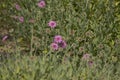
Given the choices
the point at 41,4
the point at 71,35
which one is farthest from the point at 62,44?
the point at 41,4

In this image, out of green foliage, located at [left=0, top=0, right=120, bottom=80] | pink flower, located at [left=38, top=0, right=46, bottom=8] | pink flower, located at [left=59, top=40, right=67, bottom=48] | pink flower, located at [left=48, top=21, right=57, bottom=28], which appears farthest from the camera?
pink flower, located at [left=38, top=0, right=46, bottom=8]

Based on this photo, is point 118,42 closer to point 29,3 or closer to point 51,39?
point 51,39

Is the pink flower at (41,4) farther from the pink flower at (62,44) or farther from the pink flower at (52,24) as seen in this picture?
the pink flower at (62,44)

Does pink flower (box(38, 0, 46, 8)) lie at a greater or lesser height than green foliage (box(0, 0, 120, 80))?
greater

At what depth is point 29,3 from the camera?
5.70m

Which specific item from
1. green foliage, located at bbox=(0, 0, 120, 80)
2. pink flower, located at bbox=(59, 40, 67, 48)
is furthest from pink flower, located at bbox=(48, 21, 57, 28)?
pink flower, located at bbox=(59, 40, 67, 48)

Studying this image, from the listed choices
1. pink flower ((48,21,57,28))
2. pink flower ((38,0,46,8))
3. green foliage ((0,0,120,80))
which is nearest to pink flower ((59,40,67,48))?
green foliage ((0,0,120,80))

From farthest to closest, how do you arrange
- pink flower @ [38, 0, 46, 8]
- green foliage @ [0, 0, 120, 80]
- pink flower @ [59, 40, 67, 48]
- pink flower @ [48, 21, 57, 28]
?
pink flower @ [38, 0, 46, 8] → pink flower @ [48, 21, 57, 28] → pink flower @ [59, 40, 67, 48] → green foliage @ [0, 0, 120, 80]

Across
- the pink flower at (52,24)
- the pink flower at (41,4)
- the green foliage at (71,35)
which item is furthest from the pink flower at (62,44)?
the pink flower at (41,4)

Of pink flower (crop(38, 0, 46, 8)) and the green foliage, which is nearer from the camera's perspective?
the green foliage

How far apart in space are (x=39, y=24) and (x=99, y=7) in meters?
0.84

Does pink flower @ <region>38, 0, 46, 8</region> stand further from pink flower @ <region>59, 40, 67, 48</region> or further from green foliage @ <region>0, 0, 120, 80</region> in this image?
pink flower @ <region>59, 40, 67, 48</region>

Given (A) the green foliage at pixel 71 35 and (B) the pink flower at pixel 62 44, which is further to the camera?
(B) the pink flower at pixel 62 44

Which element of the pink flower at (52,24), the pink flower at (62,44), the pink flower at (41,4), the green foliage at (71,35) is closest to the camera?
the green foliage at (71,35)
